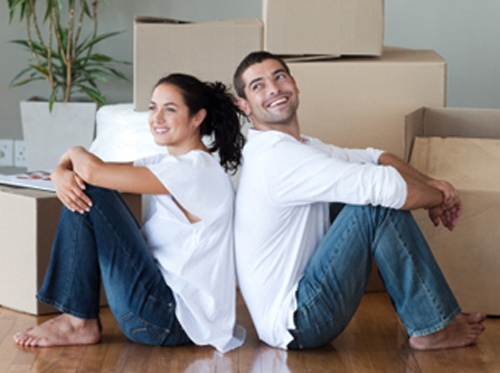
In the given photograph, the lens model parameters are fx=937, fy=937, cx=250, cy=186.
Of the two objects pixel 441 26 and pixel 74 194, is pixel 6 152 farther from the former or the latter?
pixel 74 194

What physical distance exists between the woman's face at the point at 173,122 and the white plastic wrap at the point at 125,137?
1.94 ft

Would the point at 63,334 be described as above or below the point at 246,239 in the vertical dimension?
below

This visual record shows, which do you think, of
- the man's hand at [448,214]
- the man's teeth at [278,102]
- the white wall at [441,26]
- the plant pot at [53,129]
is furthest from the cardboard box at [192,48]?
the white wall at [441,26]

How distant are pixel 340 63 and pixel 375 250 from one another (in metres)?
0.87

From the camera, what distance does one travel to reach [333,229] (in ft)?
6.65

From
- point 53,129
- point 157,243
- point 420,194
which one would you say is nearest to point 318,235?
point 420,194

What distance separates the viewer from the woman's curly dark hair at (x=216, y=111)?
2150 mm

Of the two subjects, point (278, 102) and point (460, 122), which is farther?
point (460, 122)

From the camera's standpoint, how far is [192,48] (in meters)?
2.73

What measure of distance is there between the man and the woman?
70 mm

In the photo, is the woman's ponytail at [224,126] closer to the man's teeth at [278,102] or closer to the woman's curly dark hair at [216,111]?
the woman's curly dark hair at [216,111]

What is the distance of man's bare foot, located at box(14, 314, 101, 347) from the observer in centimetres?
213

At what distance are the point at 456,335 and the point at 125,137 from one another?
1203 millimetres

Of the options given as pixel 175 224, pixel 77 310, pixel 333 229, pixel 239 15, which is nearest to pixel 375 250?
pixel 333 229
